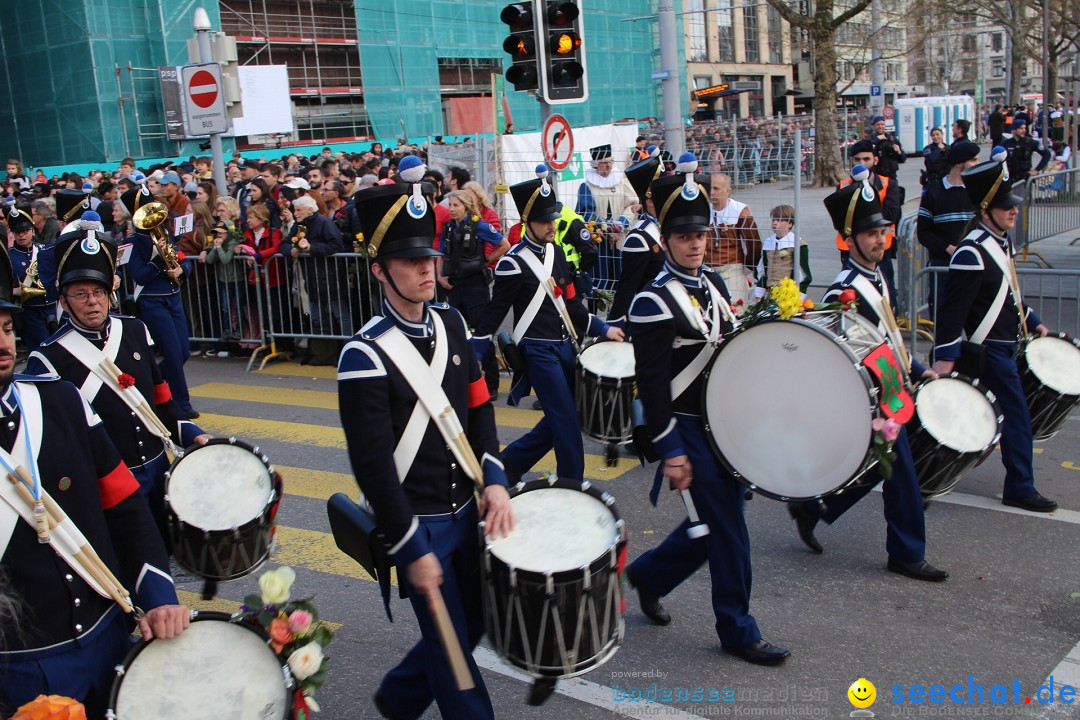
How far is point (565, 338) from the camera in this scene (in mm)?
6891

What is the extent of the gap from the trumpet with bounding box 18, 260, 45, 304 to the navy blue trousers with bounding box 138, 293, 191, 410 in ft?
4.84

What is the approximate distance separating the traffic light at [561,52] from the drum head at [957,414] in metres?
6.27

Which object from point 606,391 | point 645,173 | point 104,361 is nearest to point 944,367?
point 606,391

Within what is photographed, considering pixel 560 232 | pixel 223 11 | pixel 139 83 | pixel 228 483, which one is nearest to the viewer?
pixel 228 483

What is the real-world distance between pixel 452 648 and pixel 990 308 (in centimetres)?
408

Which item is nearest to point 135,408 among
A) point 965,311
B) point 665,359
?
point 665,359

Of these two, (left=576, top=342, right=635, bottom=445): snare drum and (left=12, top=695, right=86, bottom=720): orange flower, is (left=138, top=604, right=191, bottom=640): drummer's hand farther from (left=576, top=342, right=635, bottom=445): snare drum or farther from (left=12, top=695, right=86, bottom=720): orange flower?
(left=576, top=342, right=635, bottom=445): snare drum

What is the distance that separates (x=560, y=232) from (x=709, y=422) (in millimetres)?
5467

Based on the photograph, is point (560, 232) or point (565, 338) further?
point (560, 232)

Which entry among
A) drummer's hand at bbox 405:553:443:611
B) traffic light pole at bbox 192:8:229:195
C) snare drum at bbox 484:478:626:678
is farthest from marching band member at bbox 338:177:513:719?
traffic light pole at bbox 192:8:229:195

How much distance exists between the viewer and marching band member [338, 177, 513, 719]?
3.50 m

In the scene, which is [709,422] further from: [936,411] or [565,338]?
[565,338]

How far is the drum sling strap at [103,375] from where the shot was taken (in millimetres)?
4984

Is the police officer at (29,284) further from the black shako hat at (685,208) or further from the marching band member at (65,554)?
the marching band member at (65,554)
